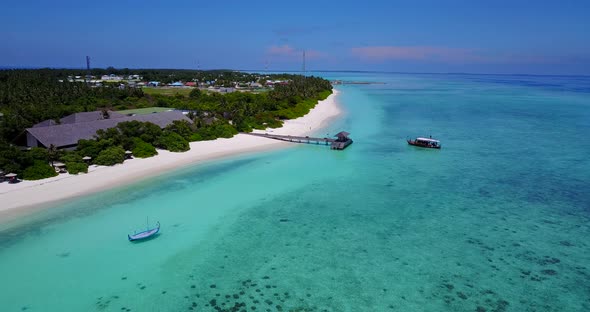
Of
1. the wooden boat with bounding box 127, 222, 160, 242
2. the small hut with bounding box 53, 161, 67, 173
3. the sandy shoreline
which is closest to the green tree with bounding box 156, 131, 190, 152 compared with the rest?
the sandy shoreline

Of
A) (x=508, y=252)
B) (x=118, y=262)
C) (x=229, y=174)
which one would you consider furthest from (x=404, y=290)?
(x=229, y=174)

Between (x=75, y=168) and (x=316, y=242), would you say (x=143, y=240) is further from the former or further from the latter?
(x=75, y=168)

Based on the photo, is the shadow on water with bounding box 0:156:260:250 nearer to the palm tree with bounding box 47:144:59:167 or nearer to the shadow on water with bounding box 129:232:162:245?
the shadow on water with bounding box 129:232:162:245

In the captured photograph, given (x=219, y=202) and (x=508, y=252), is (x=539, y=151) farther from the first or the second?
(x=219, y=202)

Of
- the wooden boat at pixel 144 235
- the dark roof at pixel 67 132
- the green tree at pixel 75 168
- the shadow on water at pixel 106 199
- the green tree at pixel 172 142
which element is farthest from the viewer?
the green tree at pixel 172 142

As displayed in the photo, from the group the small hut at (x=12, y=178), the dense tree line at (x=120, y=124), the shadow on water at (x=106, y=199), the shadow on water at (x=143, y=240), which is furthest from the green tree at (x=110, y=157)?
the shadow on water at (x=143, y=240)

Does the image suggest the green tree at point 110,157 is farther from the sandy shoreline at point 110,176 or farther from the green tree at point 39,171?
the green tree at point 39,171
